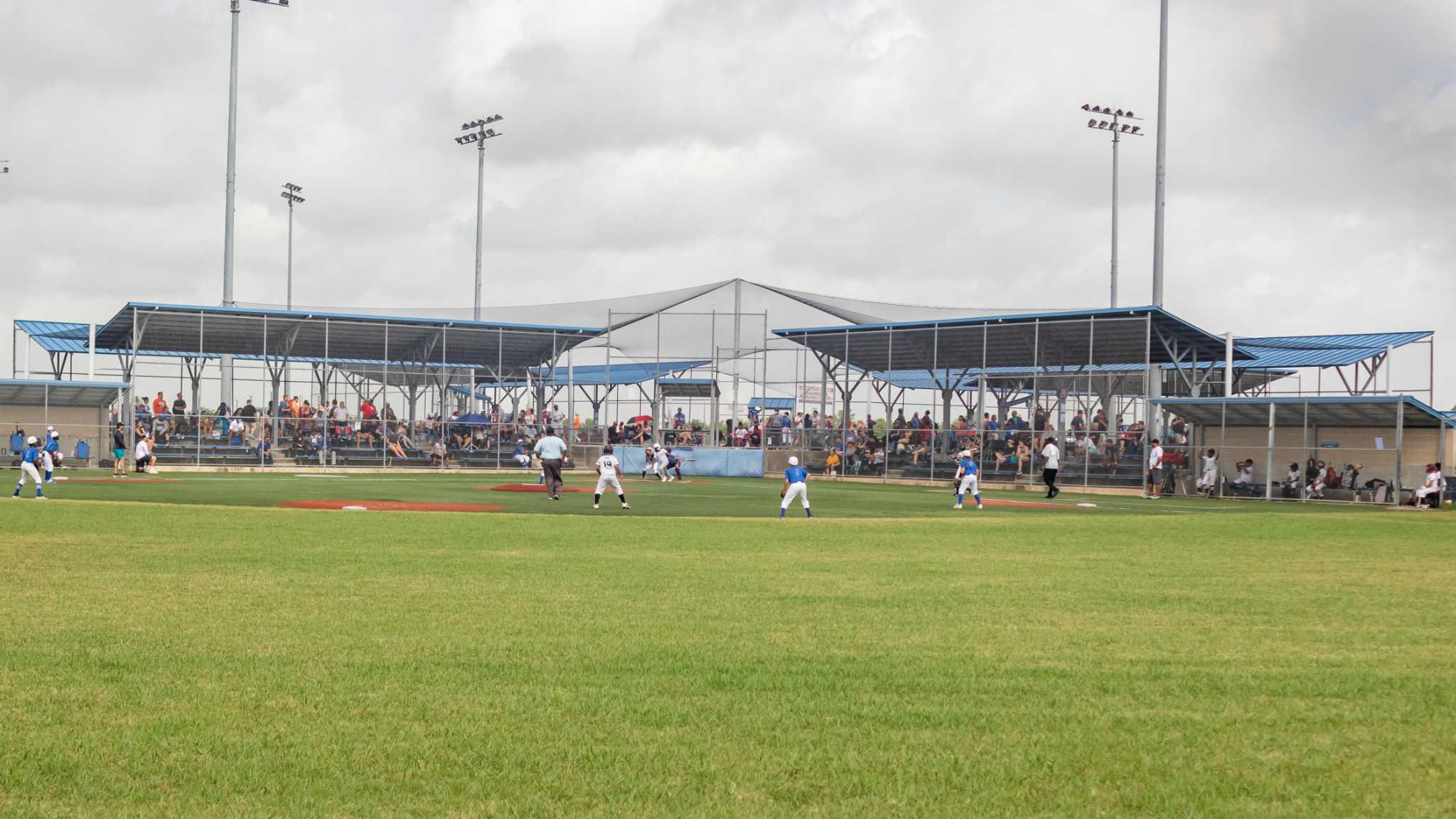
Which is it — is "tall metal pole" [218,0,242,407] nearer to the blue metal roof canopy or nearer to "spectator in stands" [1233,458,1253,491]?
the blue metal roof canopy

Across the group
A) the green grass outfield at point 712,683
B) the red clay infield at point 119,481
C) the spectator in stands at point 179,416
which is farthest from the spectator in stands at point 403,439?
the green grass outfield at point 712,683

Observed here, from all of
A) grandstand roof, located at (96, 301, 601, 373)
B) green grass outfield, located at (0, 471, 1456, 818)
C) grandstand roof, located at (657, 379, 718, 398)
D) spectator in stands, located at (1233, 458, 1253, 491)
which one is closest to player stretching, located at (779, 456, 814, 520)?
green grass outfield, located at (0, 471, 1456, 818)

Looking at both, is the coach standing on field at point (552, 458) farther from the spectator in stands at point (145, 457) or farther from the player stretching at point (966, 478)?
the spectator in stands at point (145, 457)

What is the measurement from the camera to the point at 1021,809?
5.01 metres

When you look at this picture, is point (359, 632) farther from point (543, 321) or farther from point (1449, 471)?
point (543, 321)

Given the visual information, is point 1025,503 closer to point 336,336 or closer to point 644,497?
point 644,497

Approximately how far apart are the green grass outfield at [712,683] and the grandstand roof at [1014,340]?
2620 centimetres

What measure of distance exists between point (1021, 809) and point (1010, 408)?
145 feet

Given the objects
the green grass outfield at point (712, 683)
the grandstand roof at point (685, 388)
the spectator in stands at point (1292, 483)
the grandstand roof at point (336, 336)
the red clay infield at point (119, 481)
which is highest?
the grandstand roof at point (336, 336)

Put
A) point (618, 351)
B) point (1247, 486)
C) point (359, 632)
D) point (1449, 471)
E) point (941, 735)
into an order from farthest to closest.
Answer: point (618, 351) < point (1449, 471) < point (1247, 486) < point (359, 632) < point (941, 735)

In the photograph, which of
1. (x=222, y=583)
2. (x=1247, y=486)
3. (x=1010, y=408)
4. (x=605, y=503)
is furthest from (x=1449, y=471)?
(x=222, y=583)

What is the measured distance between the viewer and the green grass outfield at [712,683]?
5.24m

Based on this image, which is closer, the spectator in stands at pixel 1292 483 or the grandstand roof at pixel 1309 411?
the grandstand roof at pixel 1309 411

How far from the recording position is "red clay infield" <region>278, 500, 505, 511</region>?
23922 mm
